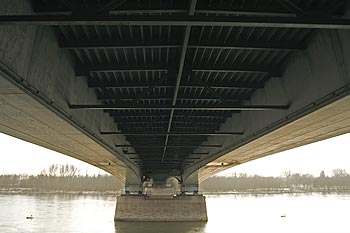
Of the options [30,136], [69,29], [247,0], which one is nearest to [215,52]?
[247,0]

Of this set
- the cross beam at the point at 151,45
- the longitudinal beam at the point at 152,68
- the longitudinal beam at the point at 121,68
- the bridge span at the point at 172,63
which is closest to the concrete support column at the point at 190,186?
the bridge span at the point at 172,63

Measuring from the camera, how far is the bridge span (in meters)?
6.17

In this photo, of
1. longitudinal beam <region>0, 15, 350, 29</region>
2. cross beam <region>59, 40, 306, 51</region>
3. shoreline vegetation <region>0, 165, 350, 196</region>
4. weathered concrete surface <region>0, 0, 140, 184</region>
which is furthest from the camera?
shoreline vegetation <region>0, 165, 350, 196</region>

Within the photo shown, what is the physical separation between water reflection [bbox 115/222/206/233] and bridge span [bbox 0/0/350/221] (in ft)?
74.4

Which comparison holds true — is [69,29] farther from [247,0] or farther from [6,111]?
[247,0]

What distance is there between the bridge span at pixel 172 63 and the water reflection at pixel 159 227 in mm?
22688

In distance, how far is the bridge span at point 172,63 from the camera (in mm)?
6172

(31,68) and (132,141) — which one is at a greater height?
(132,141)

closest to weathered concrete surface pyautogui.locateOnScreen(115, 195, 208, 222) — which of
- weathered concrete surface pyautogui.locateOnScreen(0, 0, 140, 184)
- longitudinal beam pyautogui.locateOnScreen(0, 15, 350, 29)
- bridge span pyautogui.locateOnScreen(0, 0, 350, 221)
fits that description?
bridge span pyautogui.locateOnScreen(0, 0, 350, 221)

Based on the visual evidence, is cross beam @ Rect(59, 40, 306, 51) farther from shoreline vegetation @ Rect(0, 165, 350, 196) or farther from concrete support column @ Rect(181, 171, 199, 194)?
shoreline vegetation @ Rect(0, 165, 350, 196)

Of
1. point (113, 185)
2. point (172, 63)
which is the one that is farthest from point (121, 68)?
point (113, 185)

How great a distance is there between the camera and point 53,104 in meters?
8.81

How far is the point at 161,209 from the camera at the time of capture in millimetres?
43000

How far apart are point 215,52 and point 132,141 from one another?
1415 centimetres
